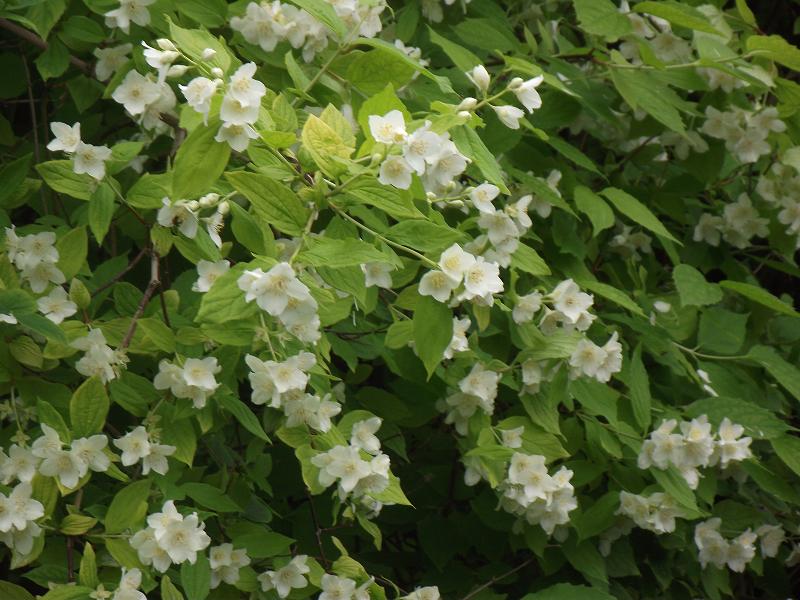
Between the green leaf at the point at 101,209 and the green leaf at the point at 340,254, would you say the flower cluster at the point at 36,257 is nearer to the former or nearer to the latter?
the green leaf at the point at 101,209

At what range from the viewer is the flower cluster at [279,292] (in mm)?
1241

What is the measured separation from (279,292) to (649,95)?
1249 mm

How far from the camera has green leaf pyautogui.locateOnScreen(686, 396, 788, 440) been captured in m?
2.20

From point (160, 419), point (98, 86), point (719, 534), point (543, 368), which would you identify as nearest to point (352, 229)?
point (160, 419)

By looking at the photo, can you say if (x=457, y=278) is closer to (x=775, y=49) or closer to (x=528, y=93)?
(x=528, y=93)

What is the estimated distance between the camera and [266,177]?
1.31m

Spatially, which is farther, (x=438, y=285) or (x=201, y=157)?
(x=438, y=285)

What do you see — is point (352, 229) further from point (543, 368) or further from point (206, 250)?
point (543, 368)

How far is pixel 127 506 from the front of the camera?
5.32ft

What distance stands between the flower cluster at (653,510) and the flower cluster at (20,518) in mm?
1151

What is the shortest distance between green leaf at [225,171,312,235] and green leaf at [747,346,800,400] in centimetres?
133

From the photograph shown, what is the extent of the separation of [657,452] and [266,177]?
112 cm

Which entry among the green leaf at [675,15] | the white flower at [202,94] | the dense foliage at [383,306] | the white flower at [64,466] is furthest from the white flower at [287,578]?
the green leaf at [675,15]

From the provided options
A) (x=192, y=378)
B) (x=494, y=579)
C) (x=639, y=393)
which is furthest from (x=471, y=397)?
(x=192, y=378)
